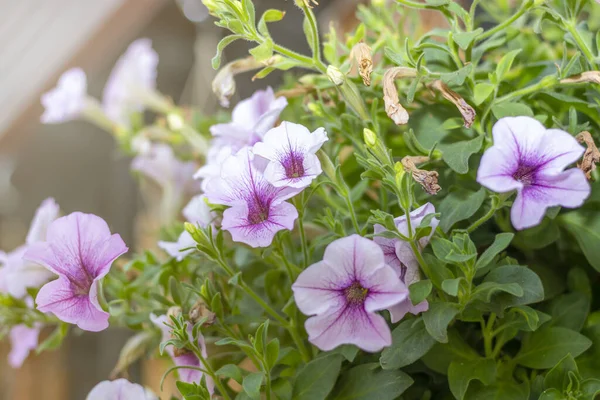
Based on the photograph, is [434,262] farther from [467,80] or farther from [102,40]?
[102,40]

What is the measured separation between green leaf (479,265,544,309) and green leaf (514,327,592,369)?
6 cm

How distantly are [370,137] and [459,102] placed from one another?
8 centimetres

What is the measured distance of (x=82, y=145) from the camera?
1.73m

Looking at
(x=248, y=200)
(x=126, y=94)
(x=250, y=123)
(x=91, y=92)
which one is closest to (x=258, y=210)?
(x=248, y=200)

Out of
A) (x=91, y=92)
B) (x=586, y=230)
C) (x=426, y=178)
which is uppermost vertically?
(x=426, y=178)

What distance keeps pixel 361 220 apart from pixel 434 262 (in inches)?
3.6

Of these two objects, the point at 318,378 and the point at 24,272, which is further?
the point at 24,272

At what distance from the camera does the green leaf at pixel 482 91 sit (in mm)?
393

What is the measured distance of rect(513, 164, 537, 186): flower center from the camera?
33cm

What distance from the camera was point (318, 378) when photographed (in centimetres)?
38

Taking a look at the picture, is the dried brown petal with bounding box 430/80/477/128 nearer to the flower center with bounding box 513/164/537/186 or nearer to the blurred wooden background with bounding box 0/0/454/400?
the flower center with bounding box 513/164/537/186

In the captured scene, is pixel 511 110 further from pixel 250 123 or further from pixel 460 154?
pixel 250 123

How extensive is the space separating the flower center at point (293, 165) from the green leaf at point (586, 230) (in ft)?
0.63

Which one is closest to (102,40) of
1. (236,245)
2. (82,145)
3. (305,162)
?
(82,145)
